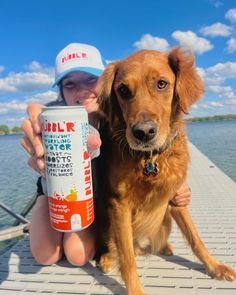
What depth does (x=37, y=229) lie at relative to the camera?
277 cm

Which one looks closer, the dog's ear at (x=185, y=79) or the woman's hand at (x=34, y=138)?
the woman's hand at (x=34, y=138)

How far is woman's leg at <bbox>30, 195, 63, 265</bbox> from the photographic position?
2721mm

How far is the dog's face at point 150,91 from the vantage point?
222 cm

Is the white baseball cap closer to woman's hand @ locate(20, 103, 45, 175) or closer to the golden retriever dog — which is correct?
the golden retriever dog

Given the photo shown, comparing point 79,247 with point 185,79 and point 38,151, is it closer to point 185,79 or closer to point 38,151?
point 38,151

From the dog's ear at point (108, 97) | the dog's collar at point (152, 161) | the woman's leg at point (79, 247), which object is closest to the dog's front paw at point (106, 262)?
the woman's leg at point (79, 247)

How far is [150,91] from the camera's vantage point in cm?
241

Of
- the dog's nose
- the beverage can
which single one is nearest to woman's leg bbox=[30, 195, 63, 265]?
the beverage can

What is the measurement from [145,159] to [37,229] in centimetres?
118

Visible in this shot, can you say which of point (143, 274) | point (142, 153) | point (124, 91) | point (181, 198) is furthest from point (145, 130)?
point (143, 274)

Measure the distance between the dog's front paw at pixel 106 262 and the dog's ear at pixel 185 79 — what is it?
4.57ft

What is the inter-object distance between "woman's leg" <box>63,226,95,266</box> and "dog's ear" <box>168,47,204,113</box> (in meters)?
1.43

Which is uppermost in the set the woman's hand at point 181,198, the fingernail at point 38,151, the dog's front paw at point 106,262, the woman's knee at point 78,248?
the fingernail at point 38,151

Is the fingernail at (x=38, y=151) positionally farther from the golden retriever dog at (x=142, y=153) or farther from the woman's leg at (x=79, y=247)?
the woman's leg at (x=79, y=247)
